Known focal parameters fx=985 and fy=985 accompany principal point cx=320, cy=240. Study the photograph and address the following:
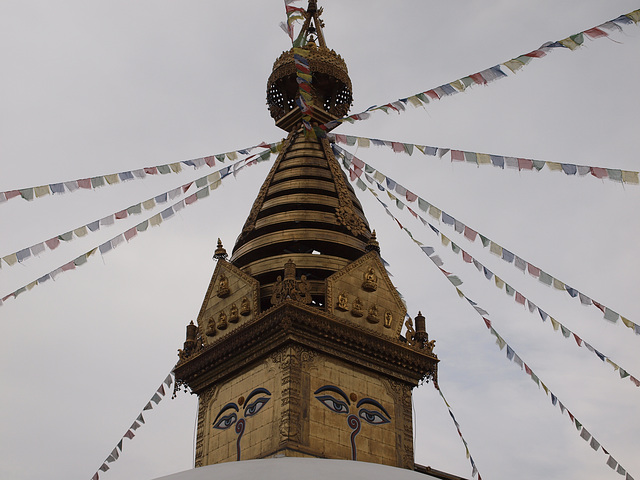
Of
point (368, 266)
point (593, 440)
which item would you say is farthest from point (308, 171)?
point (593, 440)

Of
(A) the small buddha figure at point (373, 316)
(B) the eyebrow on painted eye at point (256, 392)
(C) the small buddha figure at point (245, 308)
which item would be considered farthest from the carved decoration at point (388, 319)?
(B) the eyebrow on painted eye at point (256, 392)

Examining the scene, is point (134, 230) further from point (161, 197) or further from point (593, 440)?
point (593, 440)

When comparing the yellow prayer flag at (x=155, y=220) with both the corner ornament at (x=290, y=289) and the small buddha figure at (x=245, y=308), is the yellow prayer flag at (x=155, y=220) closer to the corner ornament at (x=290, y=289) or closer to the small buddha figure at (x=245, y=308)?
the small buddha figure at (x=245, y=308)

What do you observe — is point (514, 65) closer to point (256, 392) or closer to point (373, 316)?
point (373, 316)

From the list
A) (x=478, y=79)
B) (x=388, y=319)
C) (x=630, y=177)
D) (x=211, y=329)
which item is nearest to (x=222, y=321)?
(x=211, y=329)

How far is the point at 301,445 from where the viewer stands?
17.8 meters

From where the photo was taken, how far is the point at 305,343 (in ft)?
62.4

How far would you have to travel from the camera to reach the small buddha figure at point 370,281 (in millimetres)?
20148

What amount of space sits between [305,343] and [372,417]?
195cm

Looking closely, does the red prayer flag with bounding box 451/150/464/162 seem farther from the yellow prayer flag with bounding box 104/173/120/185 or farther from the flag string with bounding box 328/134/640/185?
the yellow prayer flag with bounding box 104/173/120/185

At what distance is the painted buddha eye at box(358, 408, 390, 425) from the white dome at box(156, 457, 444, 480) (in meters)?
7.80

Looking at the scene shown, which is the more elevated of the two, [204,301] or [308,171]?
[308,171]

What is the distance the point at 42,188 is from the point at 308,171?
7570 millimetres

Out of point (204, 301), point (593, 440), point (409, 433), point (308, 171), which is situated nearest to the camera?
point (593, 440)
